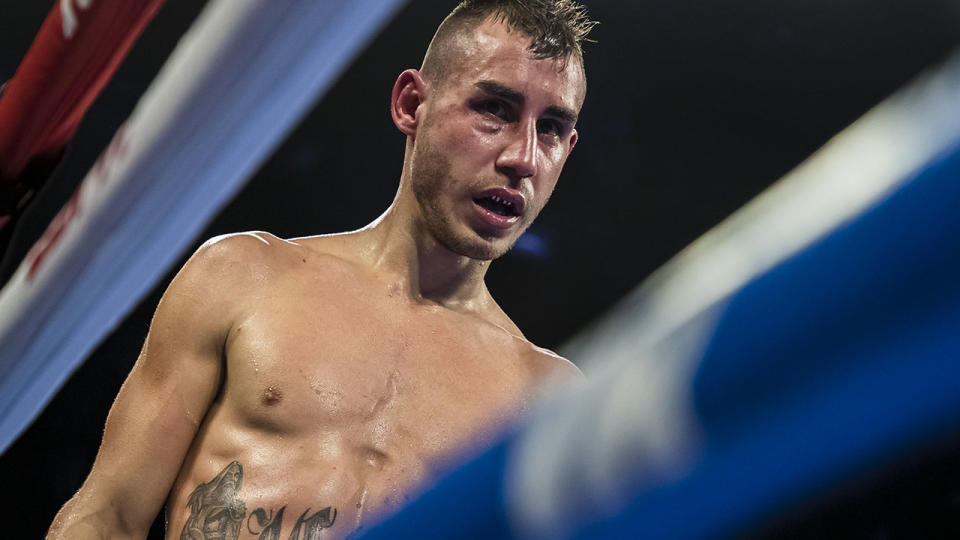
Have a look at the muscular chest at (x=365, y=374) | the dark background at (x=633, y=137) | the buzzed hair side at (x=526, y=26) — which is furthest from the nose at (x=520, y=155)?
the dark background at (x=633, y=137)

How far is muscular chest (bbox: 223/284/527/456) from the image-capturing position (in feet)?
3.34

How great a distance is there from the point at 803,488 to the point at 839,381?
0.06ft

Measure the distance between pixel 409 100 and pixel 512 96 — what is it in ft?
0.70

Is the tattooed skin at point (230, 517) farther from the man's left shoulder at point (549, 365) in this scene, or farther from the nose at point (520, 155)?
the nose at point (520, 155)

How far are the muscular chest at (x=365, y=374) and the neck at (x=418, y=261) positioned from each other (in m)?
0.05

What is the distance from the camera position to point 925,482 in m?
2.24

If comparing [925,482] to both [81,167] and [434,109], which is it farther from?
[81,167]

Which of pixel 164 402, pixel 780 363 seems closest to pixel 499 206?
pixel 164 402

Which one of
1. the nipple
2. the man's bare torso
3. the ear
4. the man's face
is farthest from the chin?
the nipple

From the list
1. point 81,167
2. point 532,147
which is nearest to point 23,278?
point 532,147

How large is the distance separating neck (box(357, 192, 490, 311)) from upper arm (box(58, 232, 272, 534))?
0.24 meters

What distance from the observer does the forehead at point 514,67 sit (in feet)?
3.89

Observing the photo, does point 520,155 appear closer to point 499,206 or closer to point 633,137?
point 499,206

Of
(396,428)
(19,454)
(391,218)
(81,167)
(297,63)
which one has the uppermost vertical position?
(297,63)
